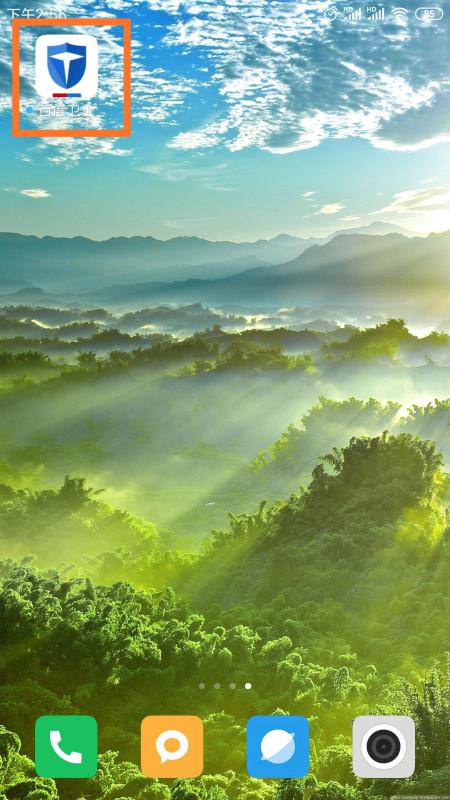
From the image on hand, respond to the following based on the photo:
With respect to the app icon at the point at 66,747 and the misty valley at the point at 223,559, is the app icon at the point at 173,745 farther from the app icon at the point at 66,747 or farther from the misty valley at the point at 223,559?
the app icon at the point at 66,747

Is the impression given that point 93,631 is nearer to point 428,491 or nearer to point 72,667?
point 72,667

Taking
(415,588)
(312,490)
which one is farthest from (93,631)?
(312,490)

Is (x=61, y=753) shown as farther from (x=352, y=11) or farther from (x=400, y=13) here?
(x=352, y=11)

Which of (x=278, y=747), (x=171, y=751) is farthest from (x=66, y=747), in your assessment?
(x=278, y=747)

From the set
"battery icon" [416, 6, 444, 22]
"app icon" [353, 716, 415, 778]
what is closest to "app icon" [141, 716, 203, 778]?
"app icon" [353, 716, 415, 778]

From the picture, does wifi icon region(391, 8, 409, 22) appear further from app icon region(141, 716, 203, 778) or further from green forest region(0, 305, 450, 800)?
app icon region(141, 716, 203, 778)

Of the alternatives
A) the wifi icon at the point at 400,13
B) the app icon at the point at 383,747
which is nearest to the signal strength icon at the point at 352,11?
the wifi icon at the point at 400,13
